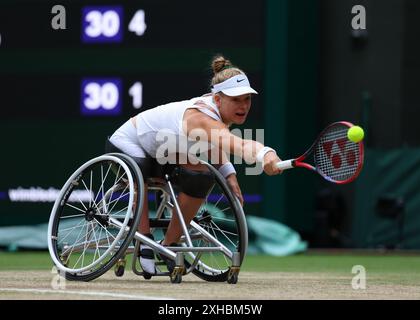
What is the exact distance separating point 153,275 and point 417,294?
63.6 inches

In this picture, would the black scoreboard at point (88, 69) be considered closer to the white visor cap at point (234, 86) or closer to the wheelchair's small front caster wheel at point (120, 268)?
the wheelchair's small front caster wheel at point (120, 268)

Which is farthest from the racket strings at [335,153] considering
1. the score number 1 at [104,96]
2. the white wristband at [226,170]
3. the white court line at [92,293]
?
the score number 1 at [104,96]

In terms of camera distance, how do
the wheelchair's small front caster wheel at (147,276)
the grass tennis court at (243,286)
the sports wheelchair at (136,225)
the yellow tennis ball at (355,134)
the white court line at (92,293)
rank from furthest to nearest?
1. the wheelchair's small front caster wheel at (147,276)
2. the sports wheelchair at (136,225)
3. the yellow tennis ball at (355,134)
4. the grass tennis court at (243,286)
5. the white court line at (92,293)

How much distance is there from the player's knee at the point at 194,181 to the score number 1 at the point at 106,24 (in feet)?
18.4

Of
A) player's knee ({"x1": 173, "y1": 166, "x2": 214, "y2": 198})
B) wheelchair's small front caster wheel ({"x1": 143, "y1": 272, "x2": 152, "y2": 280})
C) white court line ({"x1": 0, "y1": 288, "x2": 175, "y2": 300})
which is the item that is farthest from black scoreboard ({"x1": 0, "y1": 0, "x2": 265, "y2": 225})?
white court line ({"x1": 0, "y1": 288, "x2": 175, "y2": 300})

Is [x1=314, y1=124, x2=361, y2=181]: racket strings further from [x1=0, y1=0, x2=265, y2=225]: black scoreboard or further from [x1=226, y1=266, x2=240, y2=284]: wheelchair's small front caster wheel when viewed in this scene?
[x1=0, y1=0, x2=265, y2=225]: black scoreboard

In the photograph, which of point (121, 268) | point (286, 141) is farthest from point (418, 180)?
point (121, 268)

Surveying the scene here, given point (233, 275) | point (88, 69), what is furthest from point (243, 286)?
point (88, 69)

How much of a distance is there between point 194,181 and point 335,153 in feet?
2.96

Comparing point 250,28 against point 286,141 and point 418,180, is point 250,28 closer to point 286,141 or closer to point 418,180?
point 286,141

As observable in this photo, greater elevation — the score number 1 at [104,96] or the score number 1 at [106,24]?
the score number 1 at [106,24]

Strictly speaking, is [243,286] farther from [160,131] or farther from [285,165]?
[160,131]

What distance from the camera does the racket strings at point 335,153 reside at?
596 cm

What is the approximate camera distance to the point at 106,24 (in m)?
12.0
